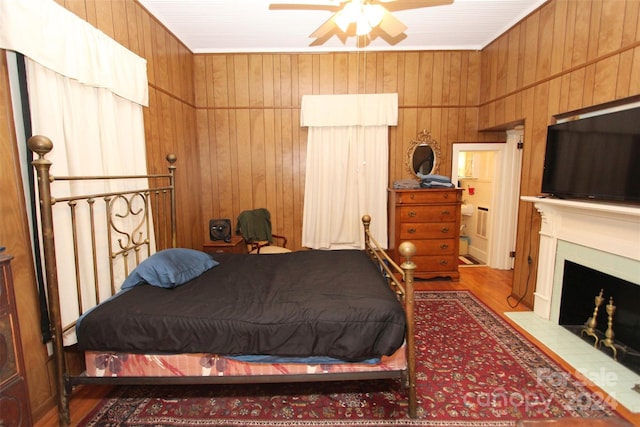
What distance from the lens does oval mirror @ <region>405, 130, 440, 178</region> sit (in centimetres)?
430

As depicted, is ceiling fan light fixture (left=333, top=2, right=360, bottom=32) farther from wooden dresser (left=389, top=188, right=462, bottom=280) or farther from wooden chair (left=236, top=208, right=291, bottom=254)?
wooden chair (left=236, top=208, right=291, bottom=254)

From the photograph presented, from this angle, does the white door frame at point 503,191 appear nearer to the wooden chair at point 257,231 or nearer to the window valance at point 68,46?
the wooden chair at point 257,231

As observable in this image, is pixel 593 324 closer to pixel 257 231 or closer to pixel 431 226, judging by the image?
pixel 431 226

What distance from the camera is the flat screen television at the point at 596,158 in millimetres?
2123

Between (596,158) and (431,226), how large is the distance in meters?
1.82

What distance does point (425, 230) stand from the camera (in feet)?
13.0

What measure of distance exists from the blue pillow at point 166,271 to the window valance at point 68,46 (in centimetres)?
130

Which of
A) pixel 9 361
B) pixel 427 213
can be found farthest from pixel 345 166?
pixel 9 361

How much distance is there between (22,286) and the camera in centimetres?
170

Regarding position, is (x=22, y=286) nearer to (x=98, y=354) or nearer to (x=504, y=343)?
(x=98, y=354)

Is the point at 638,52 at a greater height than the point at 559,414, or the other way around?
the point at 638,52

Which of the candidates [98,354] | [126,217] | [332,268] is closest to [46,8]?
[126,217]

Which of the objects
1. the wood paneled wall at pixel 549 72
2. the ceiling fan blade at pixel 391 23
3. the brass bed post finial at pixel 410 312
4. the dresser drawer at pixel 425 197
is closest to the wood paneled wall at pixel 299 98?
the wood paneled wall at pixel 549 72

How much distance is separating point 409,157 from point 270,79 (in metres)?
2.22
